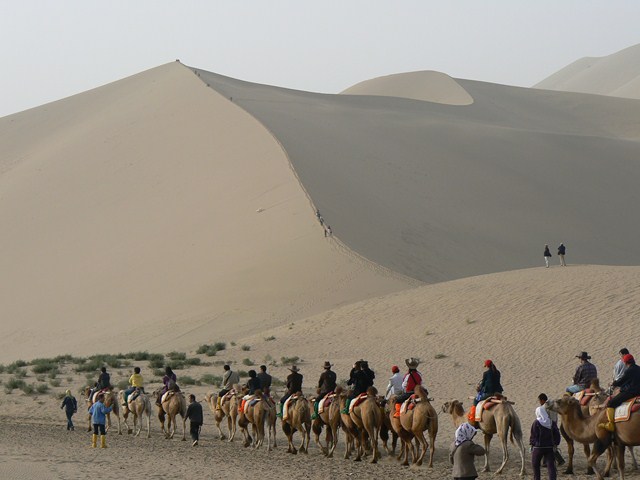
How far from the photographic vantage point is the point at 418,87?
109438mm

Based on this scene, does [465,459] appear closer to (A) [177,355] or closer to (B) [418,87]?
(A) [177,355]

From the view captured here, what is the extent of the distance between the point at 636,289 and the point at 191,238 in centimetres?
2083

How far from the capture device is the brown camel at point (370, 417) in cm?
1730

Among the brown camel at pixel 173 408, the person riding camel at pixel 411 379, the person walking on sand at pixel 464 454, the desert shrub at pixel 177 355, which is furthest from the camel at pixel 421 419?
the desert shrub at pixel 177 355

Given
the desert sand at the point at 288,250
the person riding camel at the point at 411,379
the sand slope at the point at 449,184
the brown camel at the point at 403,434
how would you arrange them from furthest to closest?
the sand slope at the point at 449,184 → the desert sand at the point at 288,250 → the person riding camel at the point at 411,379 → the brown camel at the point at 403,434

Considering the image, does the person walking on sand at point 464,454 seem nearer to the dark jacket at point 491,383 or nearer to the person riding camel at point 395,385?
the dark jacket at point 491,383

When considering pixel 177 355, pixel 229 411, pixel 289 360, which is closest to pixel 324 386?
pixel 229 411

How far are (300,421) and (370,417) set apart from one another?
71.6 inches

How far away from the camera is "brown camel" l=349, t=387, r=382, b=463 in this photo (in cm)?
1730

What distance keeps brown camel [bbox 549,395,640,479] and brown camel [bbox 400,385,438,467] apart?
2.00 m

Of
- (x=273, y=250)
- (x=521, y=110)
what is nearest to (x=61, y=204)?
(x=273, y=250)

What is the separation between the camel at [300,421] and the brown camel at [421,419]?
2.49 m

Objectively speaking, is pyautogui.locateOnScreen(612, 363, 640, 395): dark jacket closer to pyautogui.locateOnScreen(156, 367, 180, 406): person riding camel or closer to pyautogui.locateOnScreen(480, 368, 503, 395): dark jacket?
pyautogui.locateOnScreen(480, 368, 503, 395): dark jacket

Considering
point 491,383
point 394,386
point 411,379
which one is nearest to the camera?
point 491,383
